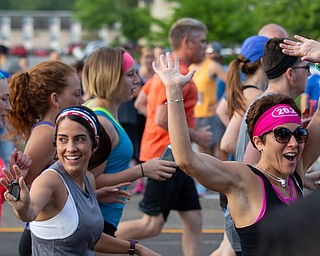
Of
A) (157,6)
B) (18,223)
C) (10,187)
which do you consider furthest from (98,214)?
(157,6)

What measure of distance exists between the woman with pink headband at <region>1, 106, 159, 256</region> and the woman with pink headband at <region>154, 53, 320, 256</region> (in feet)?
1.97

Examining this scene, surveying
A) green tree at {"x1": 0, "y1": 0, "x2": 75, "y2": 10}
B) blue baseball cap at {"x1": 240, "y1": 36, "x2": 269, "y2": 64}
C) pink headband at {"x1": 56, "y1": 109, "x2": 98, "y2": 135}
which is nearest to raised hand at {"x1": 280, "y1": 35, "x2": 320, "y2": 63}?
pink headband at {"x1": 56, "y1": 109, "x2": 98, "y2": 135}

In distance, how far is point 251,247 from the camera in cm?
337

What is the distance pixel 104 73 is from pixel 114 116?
0.29 meters

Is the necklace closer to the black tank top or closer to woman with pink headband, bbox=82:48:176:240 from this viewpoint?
the black tank top

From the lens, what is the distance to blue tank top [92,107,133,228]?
480 cm

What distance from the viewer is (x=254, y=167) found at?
361cm

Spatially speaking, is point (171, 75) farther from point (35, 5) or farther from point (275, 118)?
point (35, 5)

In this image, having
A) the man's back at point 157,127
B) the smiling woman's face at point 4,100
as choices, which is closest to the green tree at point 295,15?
the man's back at point 157,127

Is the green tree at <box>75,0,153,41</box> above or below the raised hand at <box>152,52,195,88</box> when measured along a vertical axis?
below

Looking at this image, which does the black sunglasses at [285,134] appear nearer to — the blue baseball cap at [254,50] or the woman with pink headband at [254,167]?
the woman with pink headband at [254,167]

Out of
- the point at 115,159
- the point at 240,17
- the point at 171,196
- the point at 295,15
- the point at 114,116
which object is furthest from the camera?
the point at 295,15

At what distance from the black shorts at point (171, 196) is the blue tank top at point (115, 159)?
4.33 feet

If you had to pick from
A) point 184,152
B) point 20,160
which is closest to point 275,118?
point 184,152
